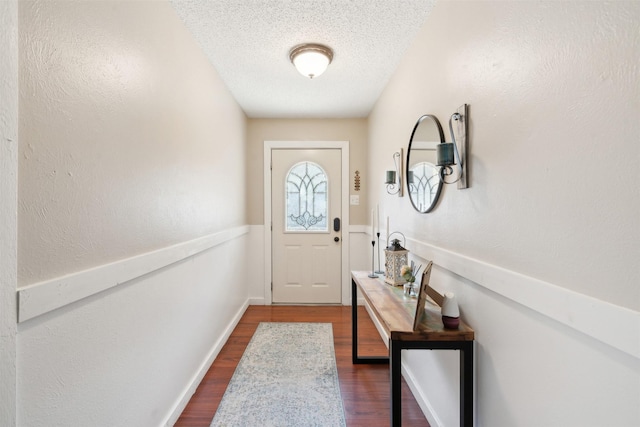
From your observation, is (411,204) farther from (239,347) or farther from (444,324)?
(239,347)

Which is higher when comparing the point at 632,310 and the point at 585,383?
the point at 632,310

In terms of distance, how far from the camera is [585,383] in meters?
0.77

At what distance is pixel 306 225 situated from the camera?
12.5ft

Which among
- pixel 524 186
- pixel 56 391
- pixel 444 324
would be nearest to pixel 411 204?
pixel 444 324

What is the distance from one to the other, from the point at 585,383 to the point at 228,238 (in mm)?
2565

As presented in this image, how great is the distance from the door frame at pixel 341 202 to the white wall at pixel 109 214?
159cm

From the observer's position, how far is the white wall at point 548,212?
677 millimetres

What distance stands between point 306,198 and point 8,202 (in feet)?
10.2

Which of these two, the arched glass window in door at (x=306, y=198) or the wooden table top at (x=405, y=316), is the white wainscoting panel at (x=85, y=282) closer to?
the wooden table top at (x=405, y=316)

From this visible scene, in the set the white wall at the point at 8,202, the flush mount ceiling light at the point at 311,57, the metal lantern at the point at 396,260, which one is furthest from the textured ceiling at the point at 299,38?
the metal lantern at the point at 396,260

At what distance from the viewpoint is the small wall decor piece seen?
4.26 feet

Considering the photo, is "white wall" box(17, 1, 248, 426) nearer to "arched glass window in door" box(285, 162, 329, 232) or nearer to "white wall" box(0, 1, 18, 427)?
"white wall" box(0, 1, 18, 427)

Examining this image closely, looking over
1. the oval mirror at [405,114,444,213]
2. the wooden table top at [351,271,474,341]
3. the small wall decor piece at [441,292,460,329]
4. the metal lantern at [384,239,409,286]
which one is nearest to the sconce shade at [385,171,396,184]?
the oval mirror at [405,114,444,213]

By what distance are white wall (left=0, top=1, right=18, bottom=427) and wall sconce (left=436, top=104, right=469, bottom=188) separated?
1.39 m
